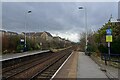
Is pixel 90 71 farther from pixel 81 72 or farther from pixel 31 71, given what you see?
pixel 31 71

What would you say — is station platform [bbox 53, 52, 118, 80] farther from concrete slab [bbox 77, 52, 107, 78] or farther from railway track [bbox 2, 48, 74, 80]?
railway track [bbox 2, 48, 74, 80]

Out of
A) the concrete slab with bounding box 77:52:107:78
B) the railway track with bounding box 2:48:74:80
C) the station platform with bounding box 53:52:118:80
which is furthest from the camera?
the railway track with bounding box 2:48:74:80

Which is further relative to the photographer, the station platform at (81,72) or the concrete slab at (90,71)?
the concrete slab at (90,71)

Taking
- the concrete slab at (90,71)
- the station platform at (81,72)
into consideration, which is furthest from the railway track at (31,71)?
the concrete slab at (90,71)

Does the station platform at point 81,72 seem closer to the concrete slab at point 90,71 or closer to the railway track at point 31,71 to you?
the concrete slab at point 90,71

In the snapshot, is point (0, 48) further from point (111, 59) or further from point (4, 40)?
point (111, 59)

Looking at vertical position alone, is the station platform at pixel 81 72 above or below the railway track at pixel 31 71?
above

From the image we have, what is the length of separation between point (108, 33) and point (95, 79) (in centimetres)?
993

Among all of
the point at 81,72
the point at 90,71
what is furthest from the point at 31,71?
the point at 90,71

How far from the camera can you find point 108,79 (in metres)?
13.5

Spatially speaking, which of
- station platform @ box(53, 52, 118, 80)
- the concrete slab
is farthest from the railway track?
the concrete slab

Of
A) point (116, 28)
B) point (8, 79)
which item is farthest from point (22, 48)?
point (8, 79)

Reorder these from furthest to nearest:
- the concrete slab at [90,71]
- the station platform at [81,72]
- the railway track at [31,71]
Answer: the railway track at [31,71]
the concrete slab at [90,71]
the station platform at [81,72]

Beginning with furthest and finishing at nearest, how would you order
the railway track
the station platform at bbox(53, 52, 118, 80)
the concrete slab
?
1. the railway track
2. the concrete slab
3. the station platform at bbox(53, 52, 118, 80)
